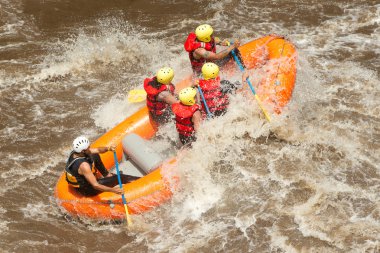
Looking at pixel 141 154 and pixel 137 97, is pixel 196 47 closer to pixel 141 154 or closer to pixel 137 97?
pixel 137 97

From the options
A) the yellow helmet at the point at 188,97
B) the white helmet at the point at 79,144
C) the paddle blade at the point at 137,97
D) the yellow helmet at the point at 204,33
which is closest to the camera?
the white helmet at the point at 79,144

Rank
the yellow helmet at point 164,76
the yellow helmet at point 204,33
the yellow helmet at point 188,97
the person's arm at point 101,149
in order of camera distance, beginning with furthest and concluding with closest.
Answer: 1. the yellow helmet at point 204,33
2. the yellow helmet at point 164,76
3. the yellow helmet at point 188,97
4. the person's arm at point 101,149

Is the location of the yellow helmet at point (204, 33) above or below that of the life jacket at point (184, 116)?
above

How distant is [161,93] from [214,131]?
0.92 m

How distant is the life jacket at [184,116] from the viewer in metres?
6.36

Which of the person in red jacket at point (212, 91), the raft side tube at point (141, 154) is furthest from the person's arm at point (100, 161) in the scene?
the person in red jacket at point (212, 91)

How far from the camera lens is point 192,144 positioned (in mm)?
6516

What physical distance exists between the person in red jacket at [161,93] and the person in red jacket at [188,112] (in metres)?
0.41

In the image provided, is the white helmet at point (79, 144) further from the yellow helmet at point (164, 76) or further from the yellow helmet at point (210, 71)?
the yellow helmet at point (210, 71)

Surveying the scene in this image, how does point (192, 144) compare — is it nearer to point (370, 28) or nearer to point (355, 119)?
point (355, 119)

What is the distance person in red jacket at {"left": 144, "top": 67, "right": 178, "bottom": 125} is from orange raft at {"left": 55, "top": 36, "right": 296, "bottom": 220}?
276mm

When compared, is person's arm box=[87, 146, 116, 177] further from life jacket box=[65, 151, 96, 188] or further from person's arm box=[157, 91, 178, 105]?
person's arm box=[157, 91, 178, 105]

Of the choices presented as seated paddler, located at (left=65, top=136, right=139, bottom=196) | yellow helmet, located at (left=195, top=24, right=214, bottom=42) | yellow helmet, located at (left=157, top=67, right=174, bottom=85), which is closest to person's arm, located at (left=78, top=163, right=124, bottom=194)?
seated paddler, located at (left=65, top=136, right=139, bottom=196)

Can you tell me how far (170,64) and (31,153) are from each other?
133 inches
